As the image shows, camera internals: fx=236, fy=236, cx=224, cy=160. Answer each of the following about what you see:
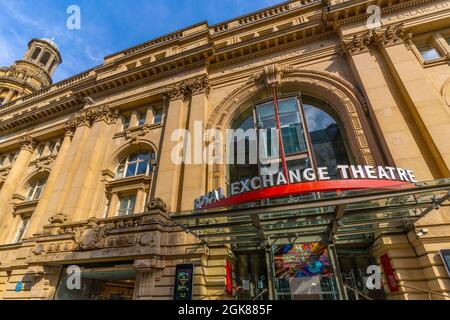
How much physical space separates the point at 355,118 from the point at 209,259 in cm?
1071

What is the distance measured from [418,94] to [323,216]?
8544 mm

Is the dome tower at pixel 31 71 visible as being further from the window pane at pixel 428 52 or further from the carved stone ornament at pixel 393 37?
the window pane at pixel 428 52

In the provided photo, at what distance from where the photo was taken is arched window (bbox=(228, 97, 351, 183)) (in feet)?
42.2

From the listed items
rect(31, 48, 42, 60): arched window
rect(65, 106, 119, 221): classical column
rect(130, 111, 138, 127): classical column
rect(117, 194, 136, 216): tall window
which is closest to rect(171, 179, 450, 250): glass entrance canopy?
rect(117, 194, 136, 216): tall window

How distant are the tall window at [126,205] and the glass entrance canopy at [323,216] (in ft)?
23.0

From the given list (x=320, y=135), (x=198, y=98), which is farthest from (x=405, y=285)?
(x=198, y=98)

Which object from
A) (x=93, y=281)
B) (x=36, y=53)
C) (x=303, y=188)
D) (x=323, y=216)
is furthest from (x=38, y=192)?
(x=36, y=53)

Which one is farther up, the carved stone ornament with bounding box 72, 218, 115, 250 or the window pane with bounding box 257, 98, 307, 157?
the window pane with bounding box 257, 98, 307, 157

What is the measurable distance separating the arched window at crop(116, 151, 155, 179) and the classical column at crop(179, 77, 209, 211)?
11.5ft

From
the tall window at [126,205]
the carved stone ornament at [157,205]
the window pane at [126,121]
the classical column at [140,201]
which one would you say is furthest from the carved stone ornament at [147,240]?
the window pane at [126,121]

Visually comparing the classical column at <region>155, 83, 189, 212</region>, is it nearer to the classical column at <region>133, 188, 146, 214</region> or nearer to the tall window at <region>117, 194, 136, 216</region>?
the classical column at <region>133, 188, 146, 214</region>

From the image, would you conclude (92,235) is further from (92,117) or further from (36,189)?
(36,189)

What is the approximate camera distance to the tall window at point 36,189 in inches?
792
